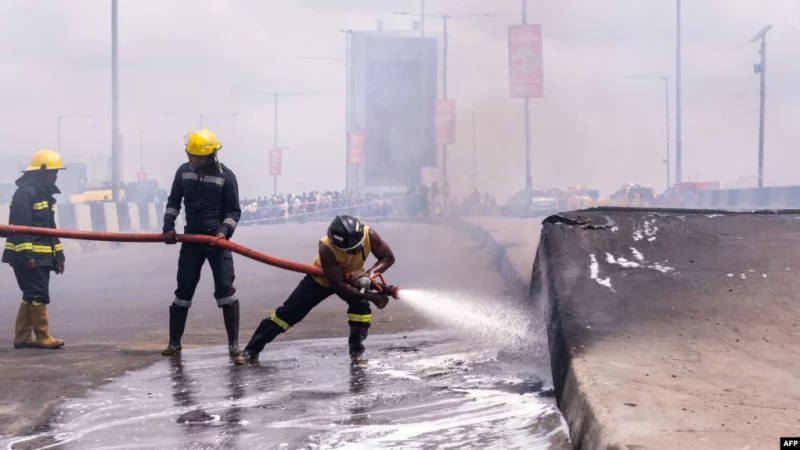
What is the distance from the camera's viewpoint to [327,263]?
7.07m

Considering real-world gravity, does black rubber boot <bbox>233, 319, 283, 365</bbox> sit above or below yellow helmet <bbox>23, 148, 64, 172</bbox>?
below

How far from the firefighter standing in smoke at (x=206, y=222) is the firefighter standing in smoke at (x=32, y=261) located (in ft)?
4.19

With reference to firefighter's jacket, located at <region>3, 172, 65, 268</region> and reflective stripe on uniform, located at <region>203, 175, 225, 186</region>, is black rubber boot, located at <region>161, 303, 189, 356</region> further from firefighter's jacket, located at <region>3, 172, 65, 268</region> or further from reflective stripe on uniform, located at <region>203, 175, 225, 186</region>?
firefighter's jacket, located at <region>3, 172, 65, 268</region>

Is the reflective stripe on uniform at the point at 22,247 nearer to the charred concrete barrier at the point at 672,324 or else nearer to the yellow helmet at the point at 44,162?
the yellow helmet at the point at 44,162

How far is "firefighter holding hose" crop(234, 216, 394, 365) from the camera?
22.9 feet

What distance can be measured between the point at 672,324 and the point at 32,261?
525cm

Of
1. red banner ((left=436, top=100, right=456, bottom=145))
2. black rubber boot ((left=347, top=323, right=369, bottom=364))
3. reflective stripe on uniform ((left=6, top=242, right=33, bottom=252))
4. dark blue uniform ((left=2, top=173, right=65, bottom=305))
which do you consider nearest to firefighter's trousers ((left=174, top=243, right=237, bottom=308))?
A: black rubber boot ((left=347, top=323, right=369, bottom=364))

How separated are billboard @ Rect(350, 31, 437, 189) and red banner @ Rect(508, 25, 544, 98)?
5.75 m

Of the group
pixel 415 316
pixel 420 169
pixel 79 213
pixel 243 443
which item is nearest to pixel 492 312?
pixel 415 316

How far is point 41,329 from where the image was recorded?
8.45 m

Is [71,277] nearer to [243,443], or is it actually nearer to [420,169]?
[243,443]

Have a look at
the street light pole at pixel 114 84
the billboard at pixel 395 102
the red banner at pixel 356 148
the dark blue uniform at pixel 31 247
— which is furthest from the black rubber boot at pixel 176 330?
the red banner at pixel 356 148

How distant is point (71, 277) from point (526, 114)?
30.6 meters

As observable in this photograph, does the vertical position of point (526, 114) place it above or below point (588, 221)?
above
